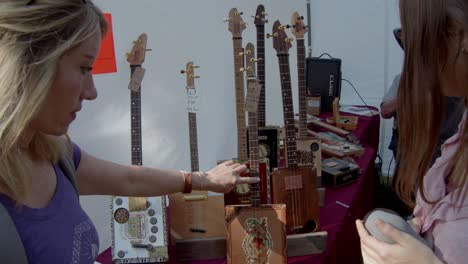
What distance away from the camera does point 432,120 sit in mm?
999

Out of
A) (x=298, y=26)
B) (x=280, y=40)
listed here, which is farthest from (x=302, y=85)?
(x=280, y=40)

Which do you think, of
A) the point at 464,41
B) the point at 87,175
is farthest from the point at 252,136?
the point at 464,41

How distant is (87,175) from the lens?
1.34m

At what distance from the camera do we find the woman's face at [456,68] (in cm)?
90

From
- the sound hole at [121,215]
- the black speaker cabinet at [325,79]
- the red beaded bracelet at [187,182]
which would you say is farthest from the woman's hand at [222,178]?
the black speaker cabinet at [325,79]

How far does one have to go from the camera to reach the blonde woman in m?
0.91

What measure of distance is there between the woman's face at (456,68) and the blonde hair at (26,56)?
75 cm

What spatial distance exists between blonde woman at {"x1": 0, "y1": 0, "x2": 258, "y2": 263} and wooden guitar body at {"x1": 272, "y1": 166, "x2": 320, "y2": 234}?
0.86 m

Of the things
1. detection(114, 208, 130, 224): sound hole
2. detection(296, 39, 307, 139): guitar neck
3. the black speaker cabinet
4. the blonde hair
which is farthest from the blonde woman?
the black speaker cabinet

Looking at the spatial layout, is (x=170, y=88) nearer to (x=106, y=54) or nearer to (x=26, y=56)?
(x=106, y=54)

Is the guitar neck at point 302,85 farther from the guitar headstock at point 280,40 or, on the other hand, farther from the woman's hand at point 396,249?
the woman's hand at point 396,249

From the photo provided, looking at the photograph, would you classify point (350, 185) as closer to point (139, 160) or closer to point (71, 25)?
point (139, 160)

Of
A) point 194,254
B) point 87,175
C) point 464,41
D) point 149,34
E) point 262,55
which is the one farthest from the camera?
point 149,34

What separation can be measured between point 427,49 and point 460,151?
24 centimetres
